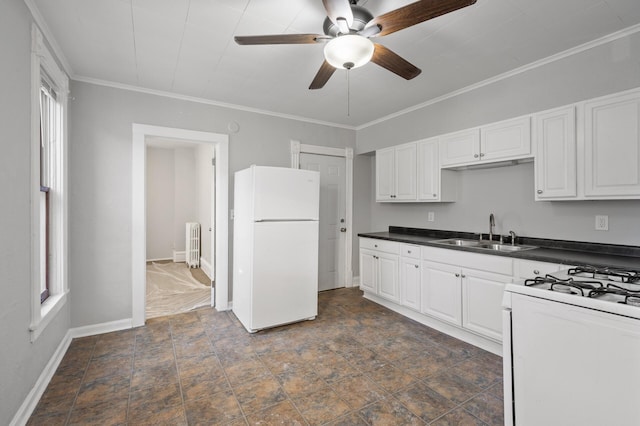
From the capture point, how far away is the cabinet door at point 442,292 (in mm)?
2775

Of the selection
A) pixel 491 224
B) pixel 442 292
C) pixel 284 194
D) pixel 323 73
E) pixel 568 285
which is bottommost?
pixel 442 292

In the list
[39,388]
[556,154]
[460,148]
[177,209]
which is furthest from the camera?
[177,209]

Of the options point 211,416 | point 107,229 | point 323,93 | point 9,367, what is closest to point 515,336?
point 211,416

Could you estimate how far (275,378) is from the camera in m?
2.18

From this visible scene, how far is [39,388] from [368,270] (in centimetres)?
314

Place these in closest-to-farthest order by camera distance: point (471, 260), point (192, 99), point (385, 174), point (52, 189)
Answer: point (52, 189) → point (471, 260) → point (192, 99) → point (385, 174)

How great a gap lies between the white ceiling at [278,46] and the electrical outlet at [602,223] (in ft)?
4.41

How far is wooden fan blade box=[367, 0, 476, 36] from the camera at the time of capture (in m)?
1.39

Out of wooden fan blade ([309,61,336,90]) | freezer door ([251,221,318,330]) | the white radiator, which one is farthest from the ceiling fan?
the white radiator

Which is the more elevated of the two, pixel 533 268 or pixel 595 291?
pixel 595 291

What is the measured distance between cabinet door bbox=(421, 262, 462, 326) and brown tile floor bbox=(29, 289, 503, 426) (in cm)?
22

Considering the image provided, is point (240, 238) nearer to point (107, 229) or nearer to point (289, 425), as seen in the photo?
point (107, 229)

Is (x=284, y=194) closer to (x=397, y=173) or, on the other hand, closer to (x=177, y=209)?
(x=397, y=173)

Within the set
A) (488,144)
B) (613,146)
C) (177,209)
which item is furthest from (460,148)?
(177,209)
